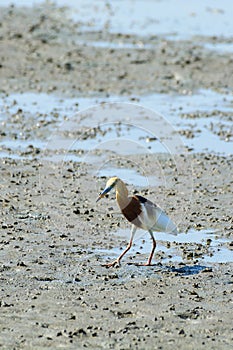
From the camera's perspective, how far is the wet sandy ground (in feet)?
26.6

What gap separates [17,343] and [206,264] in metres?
2.82

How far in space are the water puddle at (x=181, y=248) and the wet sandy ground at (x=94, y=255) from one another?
2 cm

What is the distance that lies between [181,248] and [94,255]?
37.2 inches

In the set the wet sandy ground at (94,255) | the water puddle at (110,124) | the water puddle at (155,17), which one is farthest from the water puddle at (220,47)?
the water puddle at (110,124)

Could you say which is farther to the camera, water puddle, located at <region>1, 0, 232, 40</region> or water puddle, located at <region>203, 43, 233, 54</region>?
water puddle, located at <region>1, 0, 232, 40</region>

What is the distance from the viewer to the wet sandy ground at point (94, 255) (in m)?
8.10

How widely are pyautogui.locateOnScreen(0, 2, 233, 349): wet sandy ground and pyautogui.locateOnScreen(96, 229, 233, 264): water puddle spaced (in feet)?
0.07

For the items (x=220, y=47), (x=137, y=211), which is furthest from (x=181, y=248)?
(x=220, y=47)

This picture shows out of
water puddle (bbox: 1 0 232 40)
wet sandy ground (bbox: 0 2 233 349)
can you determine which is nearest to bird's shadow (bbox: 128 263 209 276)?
wet sandy ground (bbox: 0 2 233 349)

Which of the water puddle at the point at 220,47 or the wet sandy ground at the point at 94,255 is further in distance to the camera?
the water puddle at the point at 220,47

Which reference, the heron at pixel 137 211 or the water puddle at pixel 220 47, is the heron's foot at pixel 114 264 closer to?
the heron at pixel 137 211

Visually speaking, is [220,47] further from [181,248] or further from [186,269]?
[186,269]

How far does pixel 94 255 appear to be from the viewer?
10.2m

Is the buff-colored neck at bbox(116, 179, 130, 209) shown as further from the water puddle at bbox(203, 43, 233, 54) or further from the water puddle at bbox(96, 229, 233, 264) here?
the water puddle at bbox(203, 43, 233, 54)
